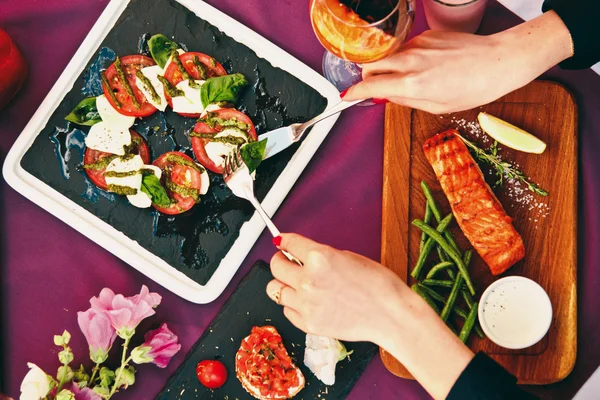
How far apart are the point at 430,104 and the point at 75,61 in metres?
1.33

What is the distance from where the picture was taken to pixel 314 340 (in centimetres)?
199

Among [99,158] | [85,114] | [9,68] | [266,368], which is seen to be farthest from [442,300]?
[9,68]

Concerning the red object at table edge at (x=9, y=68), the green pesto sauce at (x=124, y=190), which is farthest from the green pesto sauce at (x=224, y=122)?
the red object at table edge at (x=9, y=68)

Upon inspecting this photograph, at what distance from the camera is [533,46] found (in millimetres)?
1663

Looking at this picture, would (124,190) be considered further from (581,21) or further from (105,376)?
(581,21)

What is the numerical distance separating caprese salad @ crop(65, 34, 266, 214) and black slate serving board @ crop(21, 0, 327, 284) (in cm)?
5

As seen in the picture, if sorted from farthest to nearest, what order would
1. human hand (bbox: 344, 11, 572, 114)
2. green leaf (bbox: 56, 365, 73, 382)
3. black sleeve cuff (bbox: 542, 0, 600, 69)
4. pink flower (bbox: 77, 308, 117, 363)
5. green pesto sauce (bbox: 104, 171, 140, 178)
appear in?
green pesto sauce (bbox: 104, 171, 140, 178)
pink flower (bbox: 77, 308, 117, 363)
green leaf (bbox: 56, 365, 73, 382)
black sleeve cuff (bbox: 542, 0, 600, 69)
human hand (bbox: 344, 11, 572, 114)

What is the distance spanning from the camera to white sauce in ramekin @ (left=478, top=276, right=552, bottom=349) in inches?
72.6

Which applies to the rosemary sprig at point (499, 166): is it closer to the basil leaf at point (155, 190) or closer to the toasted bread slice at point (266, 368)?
the toasted bread slice at point (266, 368)

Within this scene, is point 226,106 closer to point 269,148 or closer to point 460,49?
point 269,148

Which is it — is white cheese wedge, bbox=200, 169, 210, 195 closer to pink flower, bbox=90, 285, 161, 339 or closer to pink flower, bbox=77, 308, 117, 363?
pink flower, bbox=90, 285, 161, 339

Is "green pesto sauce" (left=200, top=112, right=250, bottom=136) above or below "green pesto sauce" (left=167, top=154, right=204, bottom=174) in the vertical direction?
above

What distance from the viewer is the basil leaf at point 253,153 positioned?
194cm

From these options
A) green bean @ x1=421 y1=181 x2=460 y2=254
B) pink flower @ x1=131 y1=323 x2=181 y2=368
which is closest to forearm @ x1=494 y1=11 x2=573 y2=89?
green bean @ x1=421 y1=181 x2=460 y2=254
